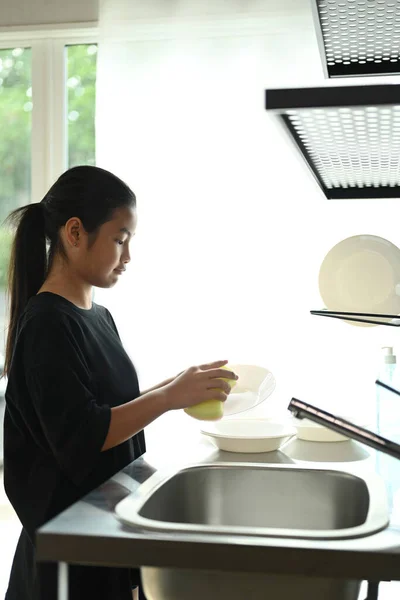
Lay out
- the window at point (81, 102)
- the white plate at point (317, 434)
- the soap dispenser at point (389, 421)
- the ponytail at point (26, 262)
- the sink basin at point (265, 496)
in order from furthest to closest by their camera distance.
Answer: the window at point (81, 102) → the white plate at point (317, 434) → the ponytail at point (26, 262) → the soap dispenser at point (389, 421) → the sink basin at point (265, 496)

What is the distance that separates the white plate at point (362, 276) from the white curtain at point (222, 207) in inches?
51.1

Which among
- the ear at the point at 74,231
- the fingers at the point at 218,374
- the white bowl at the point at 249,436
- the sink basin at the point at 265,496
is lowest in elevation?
the sink basin at the point at 265,496

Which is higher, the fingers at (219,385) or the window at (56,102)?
the window at (56,102)

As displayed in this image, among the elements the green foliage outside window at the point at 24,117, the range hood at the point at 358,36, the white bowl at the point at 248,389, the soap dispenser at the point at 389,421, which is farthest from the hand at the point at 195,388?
the green foliage outside window at the point at 24,117

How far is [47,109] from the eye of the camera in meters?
3.67

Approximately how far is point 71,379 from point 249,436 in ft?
1.57

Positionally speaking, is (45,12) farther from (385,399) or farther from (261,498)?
(261,498)

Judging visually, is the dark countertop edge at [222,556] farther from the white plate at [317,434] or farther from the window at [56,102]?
the window at [56,102]

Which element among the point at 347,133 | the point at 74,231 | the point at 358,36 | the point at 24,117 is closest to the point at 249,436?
the point at 74,231

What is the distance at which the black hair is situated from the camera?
62.6 inches

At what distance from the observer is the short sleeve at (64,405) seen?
1335 millimetres

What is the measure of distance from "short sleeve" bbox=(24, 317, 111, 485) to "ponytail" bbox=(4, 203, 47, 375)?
10.5 inches

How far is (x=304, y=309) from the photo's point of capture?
10.8 ft

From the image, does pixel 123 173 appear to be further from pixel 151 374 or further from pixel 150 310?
pixel 151 374
